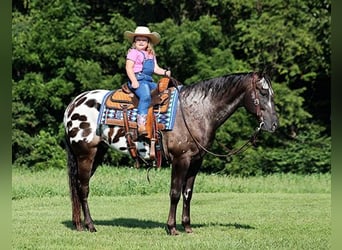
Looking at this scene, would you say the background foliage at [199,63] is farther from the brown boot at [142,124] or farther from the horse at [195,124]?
the brown boot at [142,124]

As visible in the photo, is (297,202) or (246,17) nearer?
(297,202)

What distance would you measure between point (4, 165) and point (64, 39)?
1955 centimetres

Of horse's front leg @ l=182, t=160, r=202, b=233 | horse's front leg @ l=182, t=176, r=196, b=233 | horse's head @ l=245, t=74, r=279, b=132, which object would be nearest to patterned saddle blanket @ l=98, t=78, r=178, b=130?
horse's front leg @ l=182, t=160, r=202, b=233

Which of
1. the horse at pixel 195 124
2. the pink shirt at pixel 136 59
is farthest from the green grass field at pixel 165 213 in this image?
the pink shirt at pixel 136 59

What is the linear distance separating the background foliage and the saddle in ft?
40.2

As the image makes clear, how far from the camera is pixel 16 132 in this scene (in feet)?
64.2

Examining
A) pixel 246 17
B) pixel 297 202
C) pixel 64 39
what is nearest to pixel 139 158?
pixel 297 202

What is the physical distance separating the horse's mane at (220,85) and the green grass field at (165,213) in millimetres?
1526

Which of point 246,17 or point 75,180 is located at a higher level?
point 246,17

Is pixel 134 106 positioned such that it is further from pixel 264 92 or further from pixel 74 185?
pixel 264 92

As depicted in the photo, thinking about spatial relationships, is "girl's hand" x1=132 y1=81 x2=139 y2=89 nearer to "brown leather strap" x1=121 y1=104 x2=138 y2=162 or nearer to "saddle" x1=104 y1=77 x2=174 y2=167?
"saddle" x1=104 y1=77 x2=174 y2=167

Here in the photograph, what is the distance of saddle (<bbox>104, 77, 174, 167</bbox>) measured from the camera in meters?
6.63

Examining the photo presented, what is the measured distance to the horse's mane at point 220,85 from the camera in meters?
6.67

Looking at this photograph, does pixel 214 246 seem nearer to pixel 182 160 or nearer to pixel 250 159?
pixel 182 160
